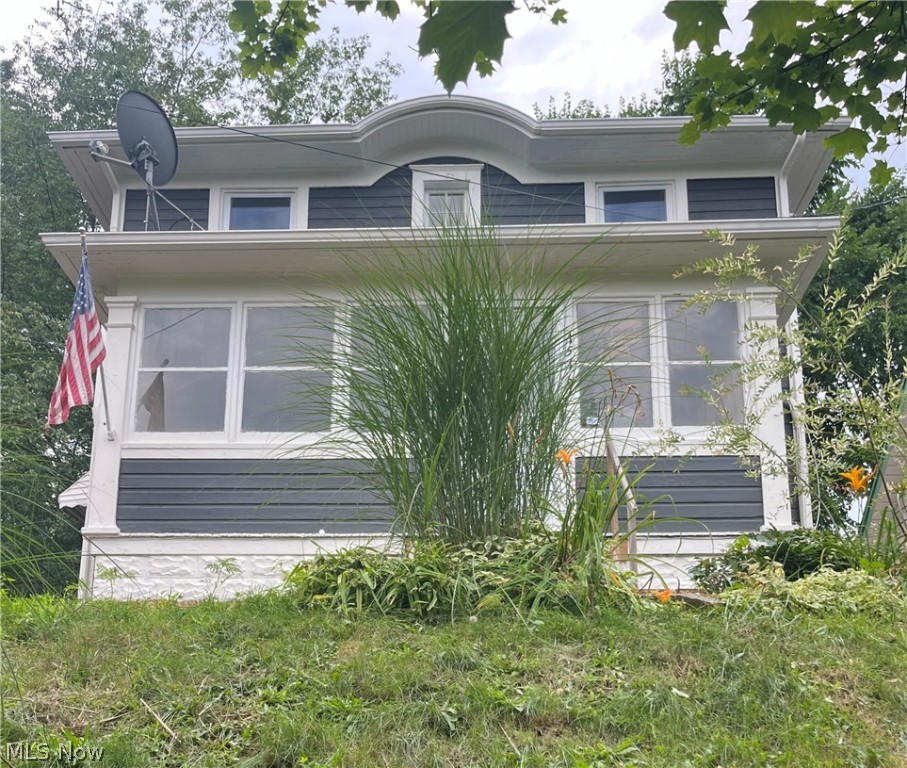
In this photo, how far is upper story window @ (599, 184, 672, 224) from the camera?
10461mm

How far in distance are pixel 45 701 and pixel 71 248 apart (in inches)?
261

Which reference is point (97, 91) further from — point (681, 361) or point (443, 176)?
point (681, 361)

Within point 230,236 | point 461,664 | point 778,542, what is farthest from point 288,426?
point 461,664

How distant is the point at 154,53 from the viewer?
22.4m

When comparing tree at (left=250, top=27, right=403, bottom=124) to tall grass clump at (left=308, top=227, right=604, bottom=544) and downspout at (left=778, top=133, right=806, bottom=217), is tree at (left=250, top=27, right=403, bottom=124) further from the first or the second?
tall grass clump at (left=308, top=227, right=604, bottom=544)

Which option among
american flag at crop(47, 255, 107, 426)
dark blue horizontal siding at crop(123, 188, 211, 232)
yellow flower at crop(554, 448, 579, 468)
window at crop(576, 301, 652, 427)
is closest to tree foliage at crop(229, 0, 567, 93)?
yellow flower at crop(554, 448, 579, 468)

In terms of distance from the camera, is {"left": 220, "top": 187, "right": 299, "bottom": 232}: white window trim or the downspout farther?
{"left": 220, "top": 187, "right": 299, "bottom": 232}: white window trim

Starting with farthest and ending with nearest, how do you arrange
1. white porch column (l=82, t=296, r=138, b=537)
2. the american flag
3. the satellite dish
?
the satellite dish
white porch column (l=82, t=296, r=138, b=537)
the american flag

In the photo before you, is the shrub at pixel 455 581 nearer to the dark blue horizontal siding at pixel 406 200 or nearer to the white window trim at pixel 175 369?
the white window trim at pixel 175 369

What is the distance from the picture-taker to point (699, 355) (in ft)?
28.7

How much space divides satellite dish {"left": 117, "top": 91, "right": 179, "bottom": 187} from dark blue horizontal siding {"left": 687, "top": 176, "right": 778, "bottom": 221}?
19.1 ft

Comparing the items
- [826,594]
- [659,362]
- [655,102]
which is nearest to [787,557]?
[826,594]

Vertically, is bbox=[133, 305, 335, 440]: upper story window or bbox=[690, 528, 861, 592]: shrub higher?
bbox=[133, 305, 335, 440]: upper story window

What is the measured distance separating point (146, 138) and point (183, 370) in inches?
109
